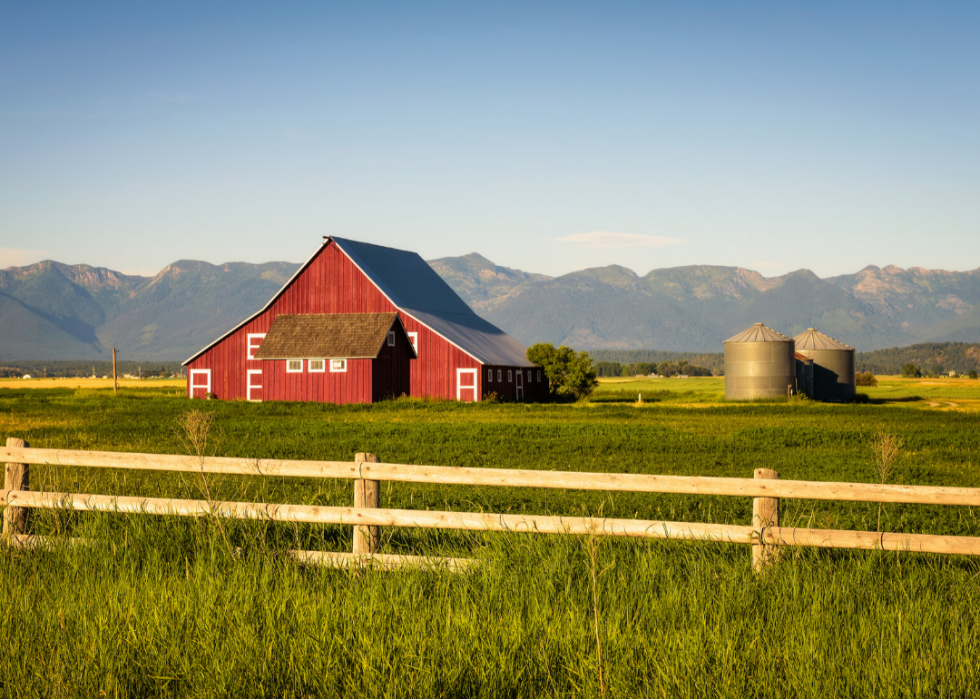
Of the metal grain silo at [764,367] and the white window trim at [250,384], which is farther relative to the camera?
the metal grain silo at [764,367]

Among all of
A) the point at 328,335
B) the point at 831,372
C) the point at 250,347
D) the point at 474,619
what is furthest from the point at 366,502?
the point at 831,372

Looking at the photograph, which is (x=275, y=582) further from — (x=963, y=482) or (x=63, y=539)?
(x=963, y=482)

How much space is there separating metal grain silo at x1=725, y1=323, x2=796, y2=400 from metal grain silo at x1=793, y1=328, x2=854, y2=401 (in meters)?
6.66

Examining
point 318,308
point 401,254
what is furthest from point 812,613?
point 401,254

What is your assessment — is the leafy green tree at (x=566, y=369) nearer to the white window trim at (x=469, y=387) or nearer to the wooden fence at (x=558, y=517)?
the white window trim at (x=469, y=387)

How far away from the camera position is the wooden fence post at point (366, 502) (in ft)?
24.8

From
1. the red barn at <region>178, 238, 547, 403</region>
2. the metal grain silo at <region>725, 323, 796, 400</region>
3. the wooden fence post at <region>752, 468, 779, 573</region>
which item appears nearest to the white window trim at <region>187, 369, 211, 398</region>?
the red barn at <region>178, 238, 547, 403</region>

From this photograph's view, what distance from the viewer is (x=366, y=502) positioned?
762 centimetres

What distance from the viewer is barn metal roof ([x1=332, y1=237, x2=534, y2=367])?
47938mm

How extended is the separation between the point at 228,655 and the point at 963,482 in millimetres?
16376

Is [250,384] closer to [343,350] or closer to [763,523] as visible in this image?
[343,350]

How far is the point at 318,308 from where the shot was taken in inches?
1900

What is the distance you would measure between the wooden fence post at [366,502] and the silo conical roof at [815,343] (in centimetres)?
6217

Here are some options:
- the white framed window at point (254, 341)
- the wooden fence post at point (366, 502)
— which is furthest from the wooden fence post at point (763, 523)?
the white framed window at point (254, 341)
